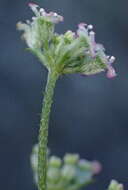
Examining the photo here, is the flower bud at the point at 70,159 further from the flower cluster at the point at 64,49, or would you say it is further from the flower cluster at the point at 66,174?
the flower cluster at the point at 64,49

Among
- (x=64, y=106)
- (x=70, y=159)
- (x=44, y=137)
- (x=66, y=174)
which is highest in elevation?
(x=64, y=106)

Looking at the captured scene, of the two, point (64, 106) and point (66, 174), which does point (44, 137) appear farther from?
point (64, 106)

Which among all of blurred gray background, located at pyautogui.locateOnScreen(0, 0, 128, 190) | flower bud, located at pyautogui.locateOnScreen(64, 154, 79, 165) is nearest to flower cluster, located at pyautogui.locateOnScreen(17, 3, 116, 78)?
flower bud, located at pyautogui.locateOnScreen(64, 154, 79, 165)

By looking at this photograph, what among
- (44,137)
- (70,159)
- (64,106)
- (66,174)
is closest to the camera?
(44,137)

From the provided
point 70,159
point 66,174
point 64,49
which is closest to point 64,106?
point 70,159

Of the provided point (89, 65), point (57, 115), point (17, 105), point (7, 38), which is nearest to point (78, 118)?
point (57, 115)

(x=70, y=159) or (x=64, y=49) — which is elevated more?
(x=70, y=159)

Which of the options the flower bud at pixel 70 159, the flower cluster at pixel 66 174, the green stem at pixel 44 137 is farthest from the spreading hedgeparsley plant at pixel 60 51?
the flower bud at pixel 70 159
